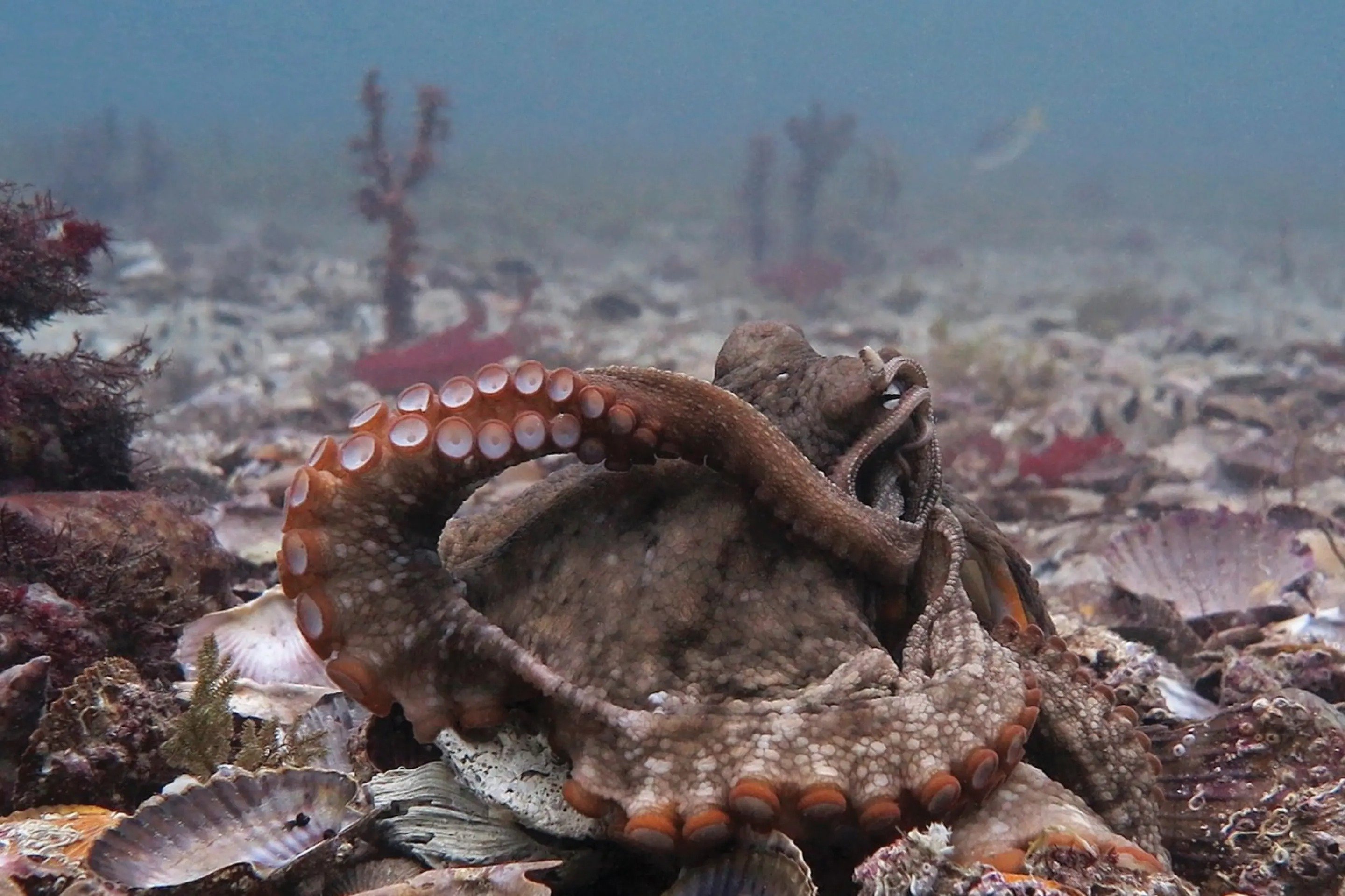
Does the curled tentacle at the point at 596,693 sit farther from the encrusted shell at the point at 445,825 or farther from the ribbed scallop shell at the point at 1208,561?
the ribbed scallop shell at the point at 1208,561

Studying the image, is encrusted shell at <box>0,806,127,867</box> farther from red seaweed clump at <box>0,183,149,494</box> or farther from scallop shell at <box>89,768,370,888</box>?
red seaweed clump at <box>0,183,149,494</box>

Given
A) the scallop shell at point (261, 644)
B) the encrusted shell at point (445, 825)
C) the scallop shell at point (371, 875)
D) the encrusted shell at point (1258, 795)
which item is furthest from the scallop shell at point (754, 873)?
the scallop shell at point (261, 644)

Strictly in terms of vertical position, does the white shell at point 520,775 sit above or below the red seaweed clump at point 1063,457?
above

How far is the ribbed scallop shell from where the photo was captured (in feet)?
16.7

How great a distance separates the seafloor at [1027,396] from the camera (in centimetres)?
260

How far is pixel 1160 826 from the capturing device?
2.54 meters

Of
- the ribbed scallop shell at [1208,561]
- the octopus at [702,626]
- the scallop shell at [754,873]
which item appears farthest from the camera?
the ribbed scallop shell at [1208,561]

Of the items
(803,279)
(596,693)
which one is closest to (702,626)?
(596,693)

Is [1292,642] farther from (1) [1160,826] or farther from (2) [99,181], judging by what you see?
(2) [99,181]

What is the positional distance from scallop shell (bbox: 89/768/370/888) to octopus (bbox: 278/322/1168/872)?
0.27 m

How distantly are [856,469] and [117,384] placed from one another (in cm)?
363

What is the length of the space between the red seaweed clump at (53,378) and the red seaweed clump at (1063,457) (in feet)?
23.2

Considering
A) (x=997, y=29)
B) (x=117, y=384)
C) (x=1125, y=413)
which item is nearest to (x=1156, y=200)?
(x=1125, y=413)

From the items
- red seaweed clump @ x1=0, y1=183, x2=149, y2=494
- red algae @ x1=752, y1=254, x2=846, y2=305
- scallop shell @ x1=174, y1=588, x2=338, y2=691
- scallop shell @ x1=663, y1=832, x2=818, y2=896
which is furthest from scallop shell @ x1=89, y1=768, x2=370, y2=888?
red algae @ x1=752, y1=254, x2=846, y2=305
